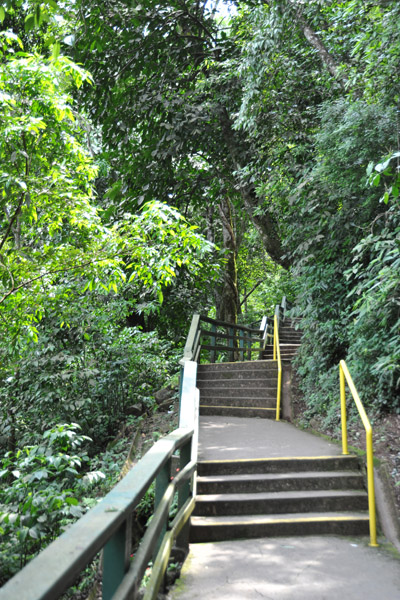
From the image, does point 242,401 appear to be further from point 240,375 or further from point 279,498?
point 279,498

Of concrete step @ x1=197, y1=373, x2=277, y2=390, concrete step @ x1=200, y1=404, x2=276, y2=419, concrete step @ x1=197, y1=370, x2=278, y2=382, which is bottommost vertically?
concrete step @ x1=200, y1=404, x2=276, y2=419

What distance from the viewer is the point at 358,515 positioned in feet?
15.2

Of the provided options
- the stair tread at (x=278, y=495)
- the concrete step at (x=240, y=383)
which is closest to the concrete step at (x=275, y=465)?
the stair tread at (x=278, y=495)

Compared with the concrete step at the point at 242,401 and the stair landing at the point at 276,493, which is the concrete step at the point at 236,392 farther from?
the stair landing at the point at 276,493

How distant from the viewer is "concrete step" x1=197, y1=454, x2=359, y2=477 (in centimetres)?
539

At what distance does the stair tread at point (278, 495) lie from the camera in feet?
15.8

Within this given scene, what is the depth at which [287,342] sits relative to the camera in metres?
15.9

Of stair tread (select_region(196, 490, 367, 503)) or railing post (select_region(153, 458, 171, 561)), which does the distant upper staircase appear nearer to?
stair tread (select_region(196, 490, 367, 503))

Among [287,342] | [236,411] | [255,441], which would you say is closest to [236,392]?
[236,411]

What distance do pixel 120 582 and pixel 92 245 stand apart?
537 centimetres

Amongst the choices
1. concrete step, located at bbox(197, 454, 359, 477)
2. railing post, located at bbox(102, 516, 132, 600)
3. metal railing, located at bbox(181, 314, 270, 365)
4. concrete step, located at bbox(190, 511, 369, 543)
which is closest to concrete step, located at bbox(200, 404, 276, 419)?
metal railing, located at bbox(181, 314, 270, 365)

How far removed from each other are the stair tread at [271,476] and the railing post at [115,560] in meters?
3.33

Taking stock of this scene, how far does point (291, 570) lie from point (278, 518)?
0.97m

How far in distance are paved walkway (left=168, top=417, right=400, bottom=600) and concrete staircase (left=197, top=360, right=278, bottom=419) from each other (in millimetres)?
4543
